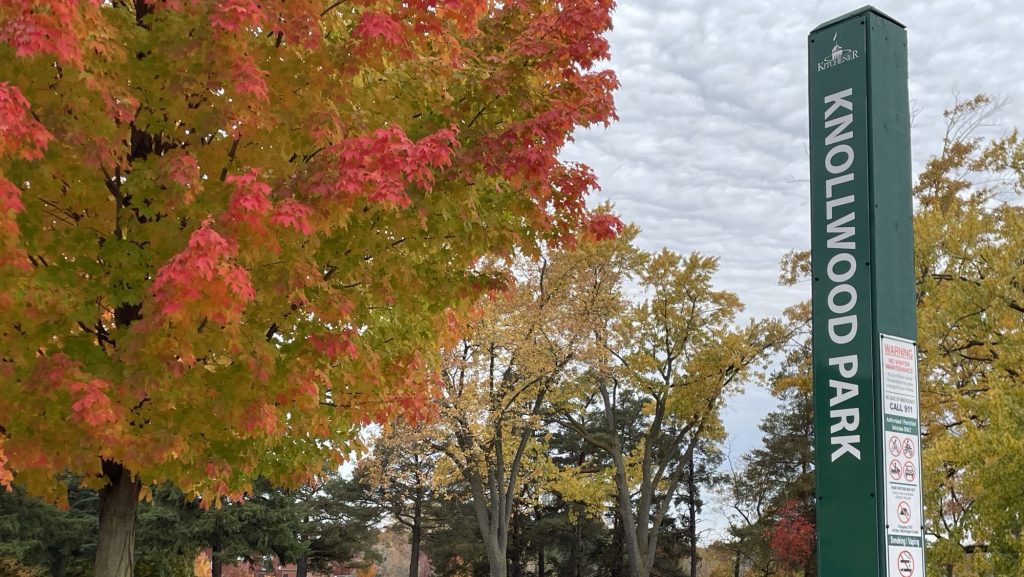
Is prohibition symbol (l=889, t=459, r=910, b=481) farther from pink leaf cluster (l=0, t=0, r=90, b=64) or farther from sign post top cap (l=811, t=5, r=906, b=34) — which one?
pink leaf cluster (l=0, t=0, r=90, b=64)

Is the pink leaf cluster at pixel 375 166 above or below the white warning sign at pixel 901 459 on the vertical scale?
above

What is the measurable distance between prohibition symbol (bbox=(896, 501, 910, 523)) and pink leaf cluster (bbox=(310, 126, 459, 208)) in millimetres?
3687

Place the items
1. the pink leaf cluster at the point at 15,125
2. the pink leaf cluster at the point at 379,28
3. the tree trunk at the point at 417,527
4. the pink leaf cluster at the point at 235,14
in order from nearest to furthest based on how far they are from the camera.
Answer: the pink leaf cluster at the point at 15,125
the pink leaf cluster at the point at 235,14
the pink leaf cluster at the point at 379,28
the tree trunk at the point at 417,527

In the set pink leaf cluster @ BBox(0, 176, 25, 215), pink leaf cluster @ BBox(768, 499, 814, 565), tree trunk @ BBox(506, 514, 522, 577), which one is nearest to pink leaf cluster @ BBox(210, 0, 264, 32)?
pink leaf cluster @ BBox(0, 176, 25, 215)

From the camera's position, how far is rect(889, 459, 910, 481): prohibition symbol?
525 cm

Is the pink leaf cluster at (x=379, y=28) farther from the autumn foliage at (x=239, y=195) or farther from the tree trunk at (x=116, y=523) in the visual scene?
the tree trunk at (x=116, y=523)

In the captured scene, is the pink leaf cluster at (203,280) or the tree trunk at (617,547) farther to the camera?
the tree trunk at (617,547)

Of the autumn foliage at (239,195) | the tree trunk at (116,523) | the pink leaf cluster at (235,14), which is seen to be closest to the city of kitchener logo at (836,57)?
the autumn foliage at (239,195)

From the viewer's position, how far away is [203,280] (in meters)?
5.39

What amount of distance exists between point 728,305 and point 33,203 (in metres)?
26.0

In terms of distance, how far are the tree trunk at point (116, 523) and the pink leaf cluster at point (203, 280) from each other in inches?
134

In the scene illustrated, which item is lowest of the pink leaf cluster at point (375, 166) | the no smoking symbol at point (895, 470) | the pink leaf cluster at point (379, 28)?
the no smoking symbol at point (895, 470)

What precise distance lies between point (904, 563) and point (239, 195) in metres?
4.61

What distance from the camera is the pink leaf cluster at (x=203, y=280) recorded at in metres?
5.20
